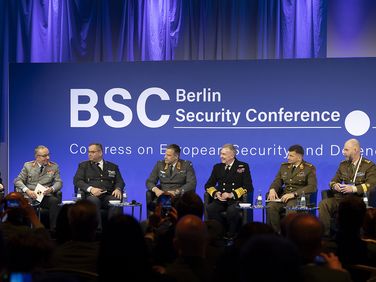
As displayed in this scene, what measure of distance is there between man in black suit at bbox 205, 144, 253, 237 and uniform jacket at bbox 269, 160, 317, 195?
14.9 inches

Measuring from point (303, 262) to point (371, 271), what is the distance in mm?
738

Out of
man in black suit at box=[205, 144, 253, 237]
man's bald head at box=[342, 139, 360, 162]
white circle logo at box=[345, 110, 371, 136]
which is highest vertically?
white circle logo at box=[345, 110, 371, 136]

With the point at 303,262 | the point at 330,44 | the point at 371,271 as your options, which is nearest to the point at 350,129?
the point at 330,44

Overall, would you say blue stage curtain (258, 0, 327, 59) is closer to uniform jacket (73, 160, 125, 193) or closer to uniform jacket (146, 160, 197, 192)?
uniform jacket (146, 160, 197, 192)

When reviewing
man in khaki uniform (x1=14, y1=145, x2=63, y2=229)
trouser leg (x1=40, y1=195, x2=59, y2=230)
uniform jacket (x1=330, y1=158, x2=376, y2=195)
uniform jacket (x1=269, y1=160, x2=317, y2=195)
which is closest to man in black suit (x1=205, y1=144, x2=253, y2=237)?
uniform jacket (x1=269, y1=160, x2=317, y2=195)

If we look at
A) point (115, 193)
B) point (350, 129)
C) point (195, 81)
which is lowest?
point (115, 193)

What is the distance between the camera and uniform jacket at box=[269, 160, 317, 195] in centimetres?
841

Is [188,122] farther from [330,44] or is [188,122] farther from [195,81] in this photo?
[330,44]

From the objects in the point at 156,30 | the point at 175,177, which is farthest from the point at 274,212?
the point at 156,30

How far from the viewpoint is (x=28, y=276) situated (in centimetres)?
277

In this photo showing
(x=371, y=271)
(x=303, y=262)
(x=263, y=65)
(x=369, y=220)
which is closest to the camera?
(x=303, y=262)

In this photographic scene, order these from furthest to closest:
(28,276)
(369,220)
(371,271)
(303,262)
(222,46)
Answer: (222,46)
(369,220)
(371,271)
(303,262)
(28,276)

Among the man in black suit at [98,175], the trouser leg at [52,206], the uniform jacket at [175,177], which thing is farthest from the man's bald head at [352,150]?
the trouser leg at [52,206]

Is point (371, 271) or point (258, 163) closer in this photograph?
point (371, 271)
